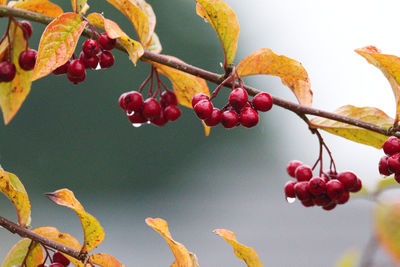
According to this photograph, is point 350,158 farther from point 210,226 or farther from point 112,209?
point 112,209

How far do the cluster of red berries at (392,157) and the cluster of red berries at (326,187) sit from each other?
9.1 inches

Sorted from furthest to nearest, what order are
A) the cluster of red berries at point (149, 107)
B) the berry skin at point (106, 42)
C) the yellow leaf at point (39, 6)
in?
the cluster of red berries at point (149, 107), the yellow leaf at point (39, 6), the berry skin at point (106, 42)

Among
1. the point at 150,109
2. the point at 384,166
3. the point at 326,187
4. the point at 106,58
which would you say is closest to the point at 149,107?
the point at 150,109

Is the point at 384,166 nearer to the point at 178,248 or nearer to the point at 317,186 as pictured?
the point at 317,186

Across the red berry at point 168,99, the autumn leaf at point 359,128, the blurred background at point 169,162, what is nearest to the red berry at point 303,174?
the autumn leaf at point 359,128

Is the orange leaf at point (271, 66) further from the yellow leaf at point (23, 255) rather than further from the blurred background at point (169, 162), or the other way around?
the blurred background at point (169, 162)

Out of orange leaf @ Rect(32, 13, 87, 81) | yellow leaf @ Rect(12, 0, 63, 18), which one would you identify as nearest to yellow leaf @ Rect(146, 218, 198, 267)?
orange leaf @ Rect(32, 13, 87, 81)

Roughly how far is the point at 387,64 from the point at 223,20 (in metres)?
0.29

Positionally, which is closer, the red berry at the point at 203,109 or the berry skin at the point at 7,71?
the red berry at the point at 203,109

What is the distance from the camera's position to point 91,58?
981mm

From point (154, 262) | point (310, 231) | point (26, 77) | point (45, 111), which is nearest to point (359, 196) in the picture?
point (26, 77)

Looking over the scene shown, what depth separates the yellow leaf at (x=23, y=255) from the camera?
36.9 inches

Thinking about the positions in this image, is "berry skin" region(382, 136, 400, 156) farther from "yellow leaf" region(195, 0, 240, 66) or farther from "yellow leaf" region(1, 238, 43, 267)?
"yellow leaf" region(1, 238, 43, 267)

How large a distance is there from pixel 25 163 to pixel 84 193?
1.50 meters
